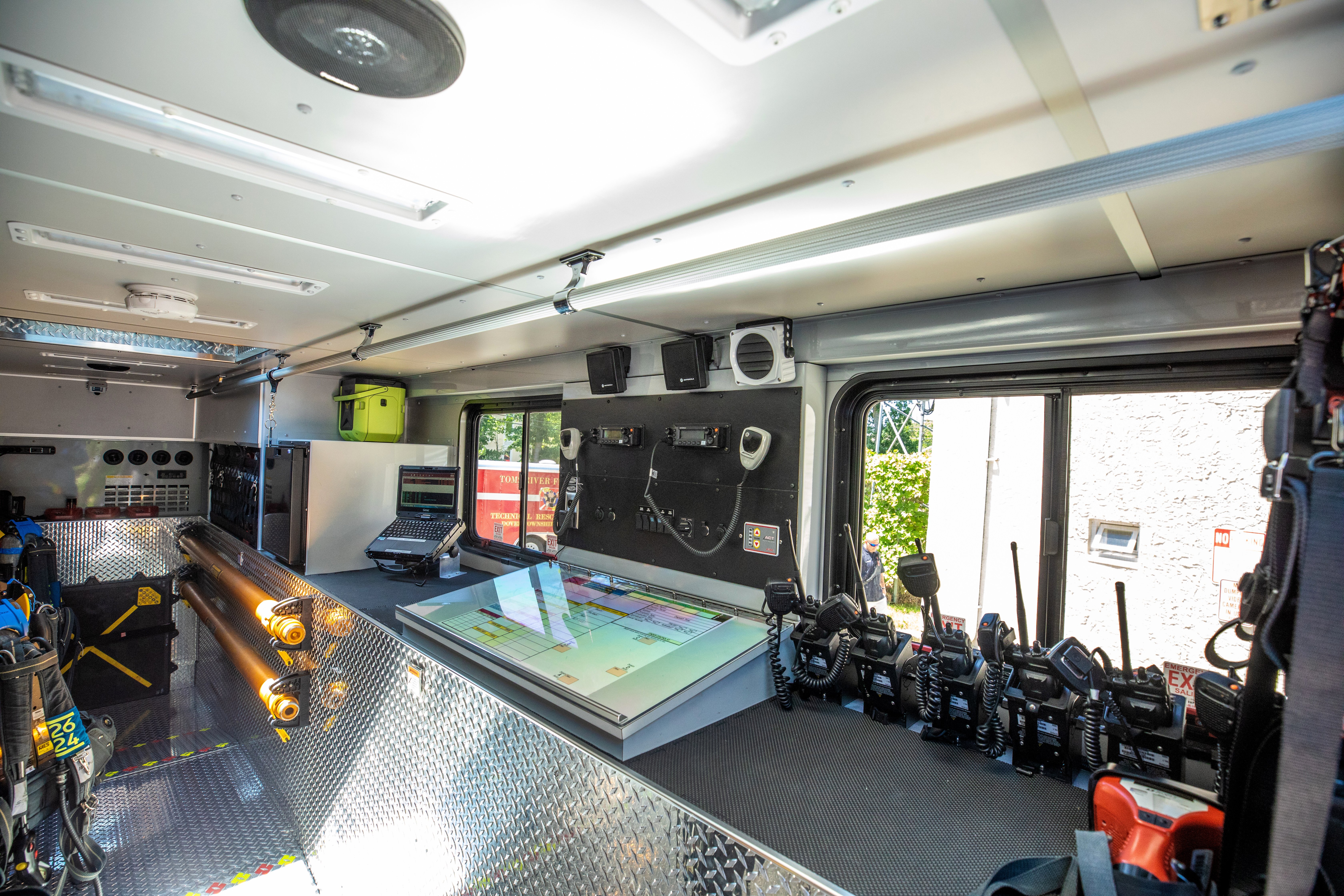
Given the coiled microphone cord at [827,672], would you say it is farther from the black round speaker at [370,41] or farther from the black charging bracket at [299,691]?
the black round speaker at [370,41]

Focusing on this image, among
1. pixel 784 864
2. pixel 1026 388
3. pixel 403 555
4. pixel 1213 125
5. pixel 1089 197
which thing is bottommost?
pixel 403 555

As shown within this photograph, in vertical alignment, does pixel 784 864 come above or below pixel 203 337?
below

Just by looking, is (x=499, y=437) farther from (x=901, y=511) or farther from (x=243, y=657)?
(x=901, y=511)

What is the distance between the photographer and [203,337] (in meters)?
4.16

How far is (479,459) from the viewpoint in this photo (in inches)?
260

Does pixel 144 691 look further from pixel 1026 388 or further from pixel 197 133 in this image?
pixel 1026 388

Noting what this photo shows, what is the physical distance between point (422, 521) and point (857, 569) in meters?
4.39

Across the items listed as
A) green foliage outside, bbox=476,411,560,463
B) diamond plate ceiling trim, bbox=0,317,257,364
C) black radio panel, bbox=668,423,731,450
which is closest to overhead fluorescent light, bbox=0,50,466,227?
black radio panel, bbox=668,423,731,450

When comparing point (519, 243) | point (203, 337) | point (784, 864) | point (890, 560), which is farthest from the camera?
point (890, 560)

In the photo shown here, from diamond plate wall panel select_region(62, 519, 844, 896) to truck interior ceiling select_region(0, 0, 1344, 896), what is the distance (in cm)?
2

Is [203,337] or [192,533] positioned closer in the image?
[203,337]

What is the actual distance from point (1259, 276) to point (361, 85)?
2.81m

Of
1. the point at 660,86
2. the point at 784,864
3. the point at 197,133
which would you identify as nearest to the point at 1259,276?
the point at 660,86

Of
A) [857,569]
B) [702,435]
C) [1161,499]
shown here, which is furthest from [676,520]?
[1161,499]
